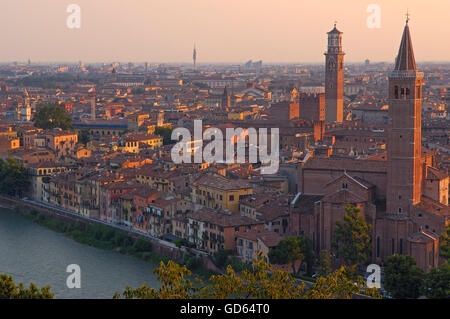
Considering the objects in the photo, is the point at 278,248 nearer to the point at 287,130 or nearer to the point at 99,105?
the point at 287,130

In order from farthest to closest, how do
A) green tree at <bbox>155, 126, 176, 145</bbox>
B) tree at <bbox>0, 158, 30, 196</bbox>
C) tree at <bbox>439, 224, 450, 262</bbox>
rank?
green tree at <bbox>155, 126, 176, 145</bbox>
tree at <bbox>0, 158, 30, 196</bbox>
tree at <bbox>439, 224, 450, 262</bbox>

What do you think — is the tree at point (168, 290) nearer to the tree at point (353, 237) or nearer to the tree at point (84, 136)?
the tree at point (353, 237)

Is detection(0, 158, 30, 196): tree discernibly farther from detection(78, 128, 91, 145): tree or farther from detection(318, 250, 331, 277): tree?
detection(318, 250, 331, 277): tree

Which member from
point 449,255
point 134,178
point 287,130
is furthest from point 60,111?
point 449,255

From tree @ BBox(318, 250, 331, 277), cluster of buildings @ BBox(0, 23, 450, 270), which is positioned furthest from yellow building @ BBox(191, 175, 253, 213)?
tree @ BBox(318, 250, 331, 277)

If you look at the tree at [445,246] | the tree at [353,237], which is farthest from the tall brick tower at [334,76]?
the tree at [445,246]

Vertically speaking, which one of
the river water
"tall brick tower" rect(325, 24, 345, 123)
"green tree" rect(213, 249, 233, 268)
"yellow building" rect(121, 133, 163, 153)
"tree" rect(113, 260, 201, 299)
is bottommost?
the river water
